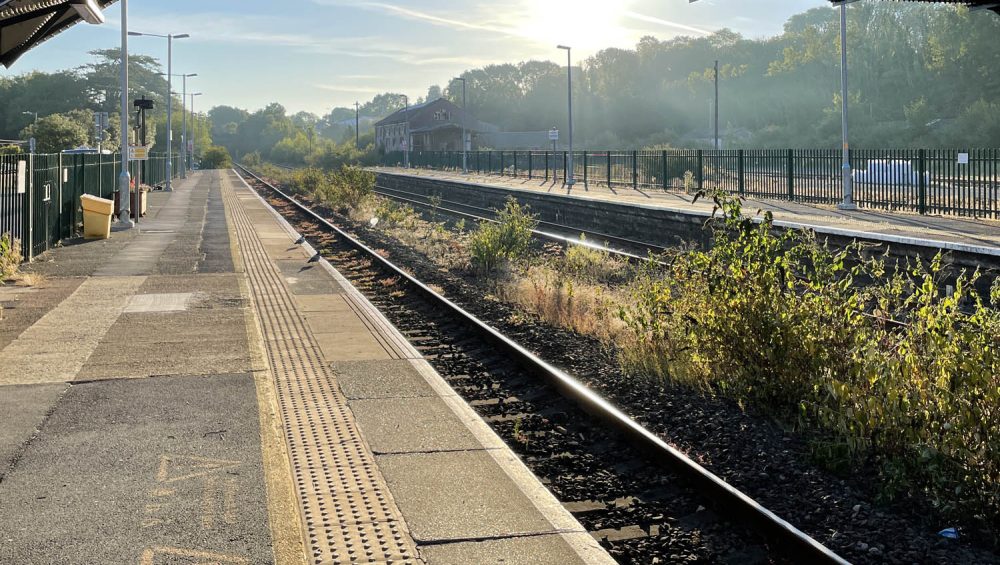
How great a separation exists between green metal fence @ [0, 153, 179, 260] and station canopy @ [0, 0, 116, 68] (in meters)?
2.25

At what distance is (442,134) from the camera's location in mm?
110562

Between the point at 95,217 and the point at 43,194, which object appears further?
the point at 95,217

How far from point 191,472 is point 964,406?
455 cm

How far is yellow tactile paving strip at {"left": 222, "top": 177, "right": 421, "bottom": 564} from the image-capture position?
5.18 m

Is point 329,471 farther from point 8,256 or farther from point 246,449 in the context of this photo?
point 8,256

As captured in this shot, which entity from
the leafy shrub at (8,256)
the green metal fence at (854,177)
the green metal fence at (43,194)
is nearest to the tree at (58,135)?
the green metal fence at (854,177)

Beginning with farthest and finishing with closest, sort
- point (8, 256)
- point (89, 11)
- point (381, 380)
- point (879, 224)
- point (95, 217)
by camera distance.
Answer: point (95, 217) → point (879, 224) → point (8, 256) → point (89, 11) → point (381, 380)

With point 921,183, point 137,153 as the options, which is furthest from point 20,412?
point 137,153

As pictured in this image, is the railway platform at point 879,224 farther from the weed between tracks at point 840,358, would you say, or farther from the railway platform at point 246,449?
the railway platform at point 246,449

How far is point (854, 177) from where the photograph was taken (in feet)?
112

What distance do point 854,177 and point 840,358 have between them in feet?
92.8

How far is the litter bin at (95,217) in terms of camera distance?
2389cm

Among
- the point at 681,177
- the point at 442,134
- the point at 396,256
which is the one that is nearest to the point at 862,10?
the point at 442,134

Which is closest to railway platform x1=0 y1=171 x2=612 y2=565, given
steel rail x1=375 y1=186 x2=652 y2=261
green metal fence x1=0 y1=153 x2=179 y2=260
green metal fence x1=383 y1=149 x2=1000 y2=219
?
green metal fence x1=0 y1=153 x2=179 y2=260
